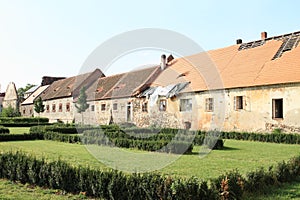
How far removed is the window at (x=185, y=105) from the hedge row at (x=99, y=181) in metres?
19.8

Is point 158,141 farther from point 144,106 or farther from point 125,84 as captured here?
point 125,84

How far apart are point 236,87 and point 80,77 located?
28411mm

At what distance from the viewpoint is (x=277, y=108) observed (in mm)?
22922

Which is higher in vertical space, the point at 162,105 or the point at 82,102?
the point at 82,102

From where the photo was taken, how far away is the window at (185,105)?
2854 centimetres

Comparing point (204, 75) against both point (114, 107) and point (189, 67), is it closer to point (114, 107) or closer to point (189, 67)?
point (189, 67)

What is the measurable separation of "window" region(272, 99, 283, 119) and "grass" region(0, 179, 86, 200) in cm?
1750

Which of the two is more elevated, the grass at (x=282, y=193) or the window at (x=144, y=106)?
the window at (x=144, y=106)

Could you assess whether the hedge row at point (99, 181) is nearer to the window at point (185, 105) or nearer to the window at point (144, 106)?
the window at point (185, 105)

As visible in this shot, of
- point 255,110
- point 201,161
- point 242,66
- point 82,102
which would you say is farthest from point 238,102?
point 82,102

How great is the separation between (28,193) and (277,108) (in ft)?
60.8

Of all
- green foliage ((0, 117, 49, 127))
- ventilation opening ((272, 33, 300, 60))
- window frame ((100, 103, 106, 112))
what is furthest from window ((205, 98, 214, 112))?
green foliage ((0, 117, 49, 127))

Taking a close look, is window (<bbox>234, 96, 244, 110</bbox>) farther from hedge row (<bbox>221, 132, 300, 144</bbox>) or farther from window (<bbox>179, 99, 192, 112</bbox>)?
window (<bbox>179, 99, 192, 112</bbox>)

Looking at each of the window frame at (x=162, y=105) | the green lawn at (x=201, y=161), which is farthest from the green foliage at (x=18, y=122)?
the green lawn at (x=201, y=161)
